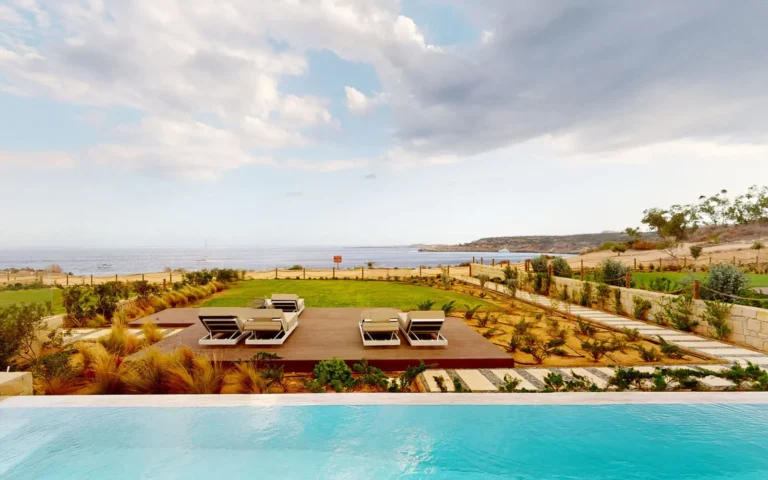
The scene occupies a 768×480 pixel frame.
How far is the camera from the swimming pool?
3.26 metres

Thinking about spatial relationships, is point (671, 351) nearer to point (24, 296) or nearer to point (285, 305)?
point (285, 305)

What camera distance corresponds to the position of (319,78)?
60.7ft

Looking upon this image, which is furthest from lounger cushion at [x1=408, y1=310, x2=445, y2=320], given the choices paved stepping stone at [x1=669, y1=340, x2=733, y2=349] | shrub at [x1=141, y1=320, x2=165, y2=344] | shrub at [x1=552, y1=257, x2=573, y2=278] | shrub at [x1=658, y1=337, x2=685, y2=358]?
shrub at [x1=552, y1=257, x2=573, y2=278]

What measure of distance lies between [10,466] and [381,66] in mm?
16934

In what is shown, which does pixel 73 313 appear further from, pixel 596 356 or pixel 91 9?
pixel 596 356

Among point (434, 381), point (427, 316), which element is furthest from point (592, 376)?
point (427, 316)

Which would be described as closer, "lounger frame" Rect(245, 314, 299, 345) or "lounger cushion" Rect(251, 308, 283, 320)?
"lounger frame" Rect(245, 314, 299, 345)

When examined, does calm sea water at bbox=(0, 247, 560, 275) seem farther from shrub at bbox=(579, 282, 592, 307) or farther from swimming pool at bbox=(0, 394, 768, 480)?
shrub at bbox=(579, 282, 592, 307)

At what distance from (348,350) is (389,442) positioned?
2.30 meters

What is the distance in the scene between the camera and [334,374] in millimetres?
4668

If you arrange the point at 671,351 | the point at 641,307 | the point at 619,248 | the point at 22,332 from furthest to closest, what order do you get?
the point at 619,248 → the point at 641,307 → the point at 671,351 → the point at 22,332

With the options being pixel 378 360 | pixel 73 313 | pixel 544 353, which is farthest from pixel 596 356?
pixel 73 313

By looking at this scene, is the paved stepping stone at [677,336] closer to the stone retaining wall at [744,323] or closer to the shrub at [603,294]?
the stone retaining wall at [744,323]

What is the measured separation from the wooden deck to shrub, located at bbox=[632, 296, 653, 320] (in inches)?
218
